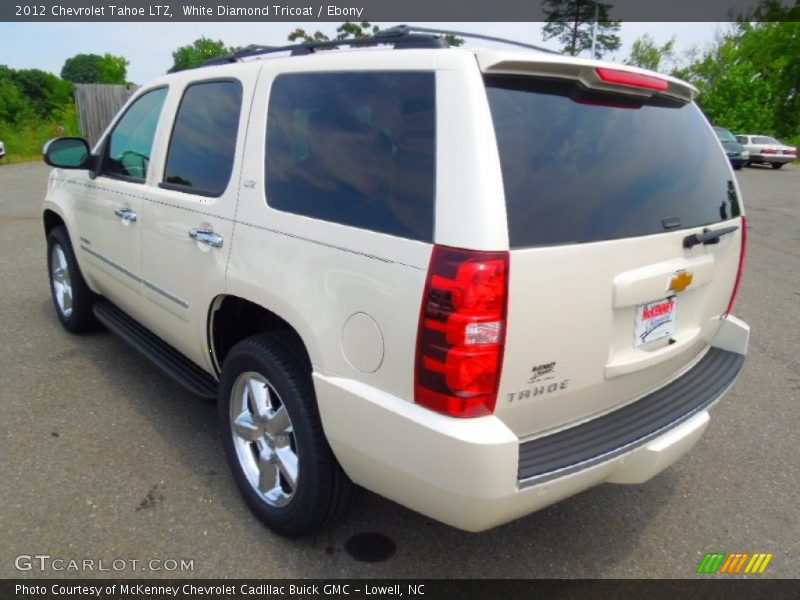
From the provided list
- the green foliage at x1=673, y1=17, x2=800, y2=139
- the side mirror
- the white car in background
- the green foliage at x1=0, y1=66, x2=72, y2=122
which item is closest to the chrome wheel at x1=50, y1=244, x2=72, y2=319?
the side mirror

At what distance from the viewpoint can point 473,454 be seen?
1682mm

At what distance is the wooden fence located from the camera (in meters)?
17.0

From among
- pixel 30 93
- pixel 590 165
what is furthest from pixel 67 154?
pixel 30 93

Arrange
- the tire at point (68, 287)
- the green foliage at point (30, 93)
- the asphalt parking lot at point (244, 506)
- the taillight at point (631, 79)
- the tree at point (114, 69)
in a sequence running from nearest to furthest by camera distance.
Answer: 1. the taillight at point (631, 79)
2. the asphalt parking lot at point (244, 506)
3. the tire at point (68, 287)
4. the green foliage at point (30, 93)
5. the tree at point (114, 69)

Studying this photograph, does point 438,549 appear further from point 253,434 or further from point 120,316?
point 120,316

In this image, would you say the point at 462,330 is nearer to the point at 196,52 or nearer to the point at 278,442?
the point at 278,442

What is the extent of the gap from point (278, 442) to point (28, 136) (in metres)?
27.7

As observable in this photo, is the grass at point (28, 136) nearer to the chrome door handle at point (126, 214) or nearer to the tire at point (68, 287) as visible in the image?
the tire at point (68, 287)

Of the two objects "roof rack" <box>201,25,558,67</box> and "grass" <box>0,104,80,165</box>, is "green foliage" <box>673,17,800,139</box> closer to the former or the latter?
"grass" <box>0,104,80,165</box>

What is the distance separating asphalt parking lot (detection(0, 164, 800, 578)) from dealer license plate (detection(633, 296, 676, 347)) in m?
0.97

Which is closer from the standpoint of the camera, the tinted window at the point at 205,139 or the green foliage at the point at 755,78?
the tinted window at the point at 205,139

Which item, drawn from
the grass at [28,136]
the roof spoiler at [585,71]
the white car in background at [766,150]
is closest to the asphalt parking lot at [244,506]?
the roof spoiler at [585,71]

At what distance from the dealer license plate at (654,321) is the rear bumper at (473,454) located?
30cm

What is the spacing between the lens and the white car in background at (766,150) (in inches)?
1035
